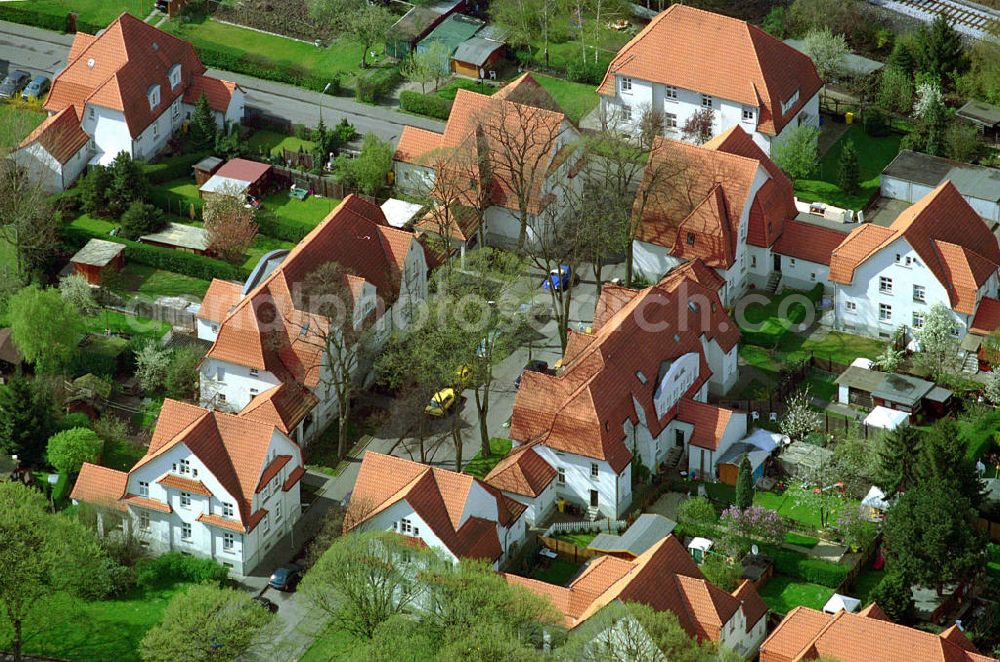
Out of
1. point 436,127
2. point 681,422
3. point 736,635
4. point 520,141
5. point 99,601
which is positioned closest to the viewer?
point 736,635

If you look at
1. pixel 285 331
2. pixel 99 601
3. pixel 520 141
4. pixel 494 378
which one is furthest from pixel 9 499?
pixel 520 141

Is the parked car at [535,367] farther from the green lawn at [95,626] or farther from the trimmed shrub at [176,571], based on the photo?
the green lawn at [95,626]

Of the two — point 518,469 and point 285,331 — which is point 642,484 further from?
point 285,331

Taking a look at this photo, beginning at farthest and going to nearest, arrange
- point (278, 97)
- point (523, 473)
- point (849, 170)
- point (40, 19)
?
1. point (40, 19)
2. point (278, 97)
3. point (849, 170)
4. point (523, 473)

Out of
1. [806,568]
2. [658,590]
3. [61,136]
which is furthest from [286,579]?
[61,136]

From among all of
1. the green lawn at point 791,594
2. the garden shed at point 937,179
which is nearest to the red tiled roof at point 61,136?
the garden shed at point 937,179

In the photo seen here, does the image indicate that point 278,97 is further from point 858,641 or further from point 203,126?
point 858,641
